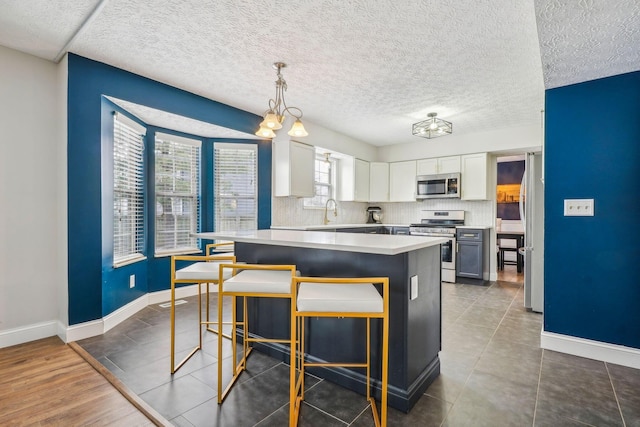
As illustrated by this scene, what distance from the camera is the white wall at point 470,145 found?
4844 millimetres

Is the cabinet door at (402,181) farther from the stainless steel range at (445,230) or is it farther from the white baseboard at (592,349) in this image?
the white baseboard at (592,349)

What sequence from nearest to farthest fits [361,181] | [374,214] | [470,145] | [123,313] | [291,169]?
[123,313], [291,169], [470,145], [361,181], [374,214]

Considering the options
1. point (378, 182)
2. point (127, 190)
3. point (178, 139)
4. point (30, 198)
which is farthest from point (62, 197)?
point (378, 182)

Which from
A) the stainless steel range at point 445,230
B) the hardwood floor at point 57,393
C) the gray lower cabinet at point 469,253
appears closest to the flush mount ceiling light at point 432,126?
the stainless steel range at point 445,230

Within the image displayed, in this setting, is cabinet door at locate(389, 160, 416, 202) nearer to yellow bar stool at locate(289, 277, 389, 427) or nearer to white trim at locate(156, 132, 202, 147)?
white trim at locate(156, 132, 202, 147)

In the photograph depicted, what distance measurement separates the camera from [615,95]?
2.34 meters

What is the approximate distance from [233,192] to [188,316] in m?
1.83

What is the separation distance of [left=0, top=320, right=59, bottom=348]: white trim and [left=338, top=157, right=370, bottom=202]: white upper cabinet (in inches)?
174

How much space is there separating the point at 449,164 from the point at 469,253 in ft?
5.34

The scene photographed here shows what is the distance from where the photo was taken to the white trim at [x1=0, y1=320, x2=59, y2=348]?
8.39ft

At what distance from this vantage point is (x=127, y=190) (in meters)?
3.38

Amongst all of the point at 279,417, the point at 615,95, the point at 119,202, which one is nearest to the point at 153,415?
the point at 279,417

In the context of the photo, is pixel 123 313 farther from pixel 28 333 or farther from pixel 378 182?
pixel 378 182

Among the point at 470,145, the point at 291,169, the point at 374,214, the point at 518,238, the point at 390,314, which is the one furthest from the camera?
the point at 374,214
